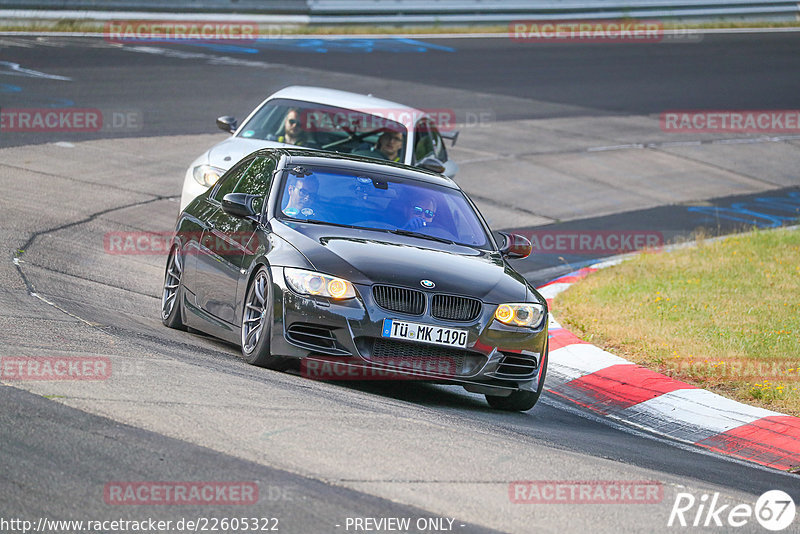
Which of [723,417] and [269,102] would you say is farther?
[269,102]

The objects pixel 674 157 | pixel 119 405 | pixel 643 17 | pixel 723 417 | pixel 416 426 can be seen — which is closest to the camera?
pixel 119 405

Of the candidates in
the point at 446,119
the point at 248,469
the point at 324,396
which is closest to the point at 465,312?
the point at 324,396

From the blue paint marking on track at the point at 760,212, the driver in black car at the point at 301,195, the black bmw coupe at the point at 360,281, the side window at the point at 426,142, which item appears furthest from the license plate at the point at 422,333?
the blue paint marking on track at the point at 760,212

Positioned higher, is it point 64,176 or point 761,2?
point 761,2

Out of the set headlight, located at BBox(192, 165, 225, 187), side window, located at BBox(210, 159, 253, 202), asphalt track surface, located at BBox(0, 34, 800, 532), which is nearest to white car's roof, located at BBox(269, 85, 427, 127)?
headlight, located at BBox(192, 165, 225, 187)

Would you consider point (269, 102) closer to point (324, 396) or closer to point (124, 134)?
point (124, 134)

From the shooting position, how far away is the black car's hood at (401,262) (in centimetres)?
784

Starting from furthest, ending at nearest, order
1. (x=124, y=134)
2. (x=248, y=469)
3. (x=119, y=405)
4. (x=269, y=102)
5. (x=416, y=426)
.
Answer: (x=124, y=134) < (x=269, y=102) < (x=416, y=426) < (x=119, y=405) < (x=248, y=469)

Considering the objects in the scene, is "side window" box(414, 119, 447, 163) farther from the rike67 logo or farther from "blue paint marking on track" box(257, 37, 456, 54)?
"blue paint marking on track" box(257, 37, 456, 54)

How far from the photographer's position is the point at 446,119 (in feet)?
76.0

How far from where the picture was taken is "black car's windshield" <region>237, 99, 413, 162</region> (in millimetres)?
13383

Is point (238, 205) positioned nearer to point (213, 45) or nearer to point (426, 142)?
point (426, 142)

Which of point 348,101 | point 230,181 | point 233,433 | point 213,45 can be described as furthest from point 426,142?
point 213,45

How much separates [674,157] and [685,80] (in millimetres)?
7362
